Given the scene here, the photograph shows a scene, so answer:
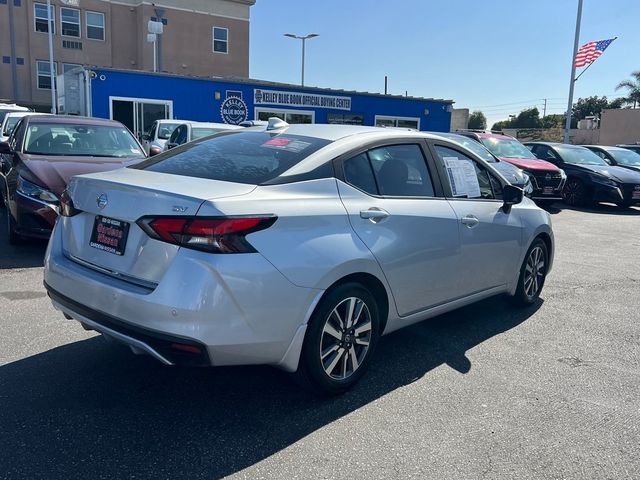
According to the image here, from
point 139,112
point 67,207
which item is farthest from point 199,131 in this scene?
point 67,207

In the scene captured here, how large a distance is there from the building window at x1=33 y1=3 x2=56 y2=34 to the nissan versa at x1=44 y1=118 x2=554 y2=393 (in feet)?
119

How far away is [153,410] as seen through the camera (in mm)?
3223

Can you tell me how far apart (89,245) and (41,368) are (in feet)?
3.43

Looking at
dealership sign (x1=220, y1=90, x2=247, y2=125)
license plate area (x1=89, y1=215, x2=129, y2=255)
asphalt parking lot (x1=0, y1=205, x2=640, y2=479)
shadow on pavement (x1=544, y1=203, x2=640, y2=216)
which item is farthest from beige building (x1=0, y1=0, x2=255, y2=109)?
license plate area (x1=89, y1=215, x2=129, y2=255)

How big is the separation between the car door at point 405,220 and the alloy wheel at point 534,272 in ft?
4.34

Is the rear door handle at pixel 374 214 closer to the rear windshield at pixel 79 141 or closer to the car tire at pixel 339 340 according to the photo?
the car tire at pixel 339 340

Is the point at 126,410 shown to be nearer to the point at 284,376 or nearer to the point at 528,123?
the point at 284,376

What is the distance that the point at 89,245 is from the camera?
3.24 meters

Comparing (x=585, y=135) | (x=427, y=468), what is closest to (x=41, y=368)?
(x=427, y=468)

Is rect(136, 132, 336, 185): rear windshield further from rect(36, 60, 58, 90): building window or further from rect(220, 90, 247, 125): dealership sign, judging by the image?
rect(36, 60, 58, 90): building window

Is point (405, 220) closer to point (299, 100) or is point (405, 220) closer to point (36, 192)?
point (36, 192)

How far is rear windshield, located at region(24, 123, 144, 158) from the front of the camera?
7.52m

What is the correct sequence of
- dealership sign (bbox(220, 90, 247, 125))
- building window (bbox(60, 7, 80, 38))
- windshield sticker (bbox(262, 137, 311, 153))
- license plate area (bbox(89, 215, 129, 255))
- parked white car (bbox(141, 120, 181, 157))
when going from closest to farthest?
license plate area (bbox(89, 215, 129, 255)) < windshield sticker (bbox(262, 137, 311, 153)) < parked white car (bbox(141, 120, 181, 157)) < dealership sign (bbox(220, 90, 247, 125)) < building window (bbox(60, 7, 80, 38))

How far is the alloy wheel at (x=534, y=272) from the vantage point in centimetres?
527
